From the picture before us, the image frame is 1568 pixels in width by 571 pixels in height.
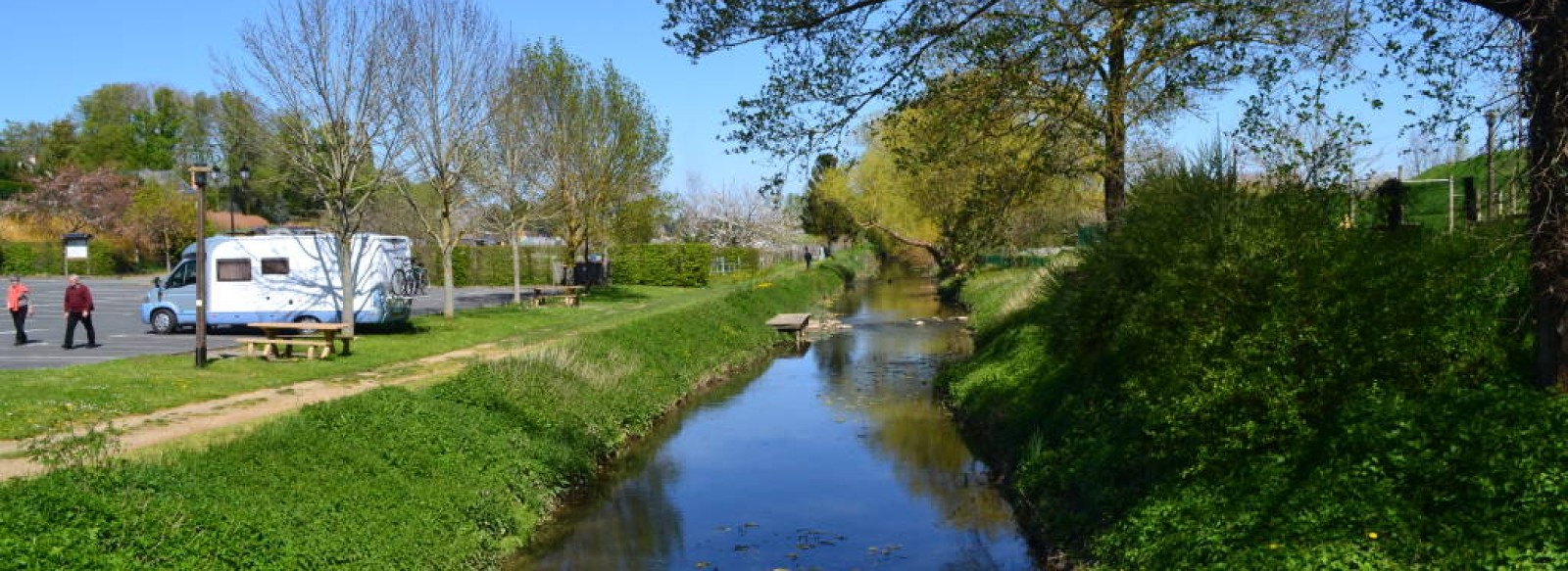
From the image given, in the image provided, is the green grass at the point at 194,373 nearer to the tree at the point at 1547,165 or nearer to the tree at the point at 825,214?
the tree at the point at 1547,165

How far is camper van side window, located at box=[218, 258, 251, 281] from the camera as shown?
2558 cm

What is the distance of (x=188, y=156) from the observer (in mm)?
92688

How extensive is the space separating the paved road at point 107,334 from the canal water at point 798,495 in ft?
33.9

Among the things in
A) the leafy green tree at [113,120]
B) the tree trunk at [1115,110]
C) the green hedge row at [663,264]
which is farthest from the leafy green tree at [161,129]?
the tree trunk at [1115,110]

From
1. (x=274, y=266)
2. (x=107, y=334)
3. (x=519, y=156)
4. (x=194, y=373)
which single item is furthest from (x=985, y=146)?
(x=519, y=156)

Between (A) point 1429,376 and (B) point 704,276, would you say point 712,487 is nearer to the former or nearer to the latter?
(A) point 1429,376

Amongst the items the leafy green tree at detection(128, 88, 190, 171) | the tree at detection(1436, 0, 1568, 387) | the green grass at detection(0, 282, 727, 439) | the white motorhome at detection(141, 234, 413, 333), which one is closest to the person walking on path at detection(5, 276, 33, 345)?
the white motorhome at detection(141, 234, 413, 333)

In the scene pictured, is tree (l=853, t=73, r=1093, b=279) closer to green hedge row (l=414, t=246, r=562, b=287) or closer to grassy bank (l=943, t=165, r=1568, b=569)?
grassy bank (l=943, t=165, r=1568, b=569)

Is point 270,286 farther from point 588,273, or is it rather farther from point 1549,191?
point 1549,191

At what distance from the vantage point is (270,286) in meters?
25.7

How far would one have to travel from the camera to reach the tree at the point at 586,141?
3856cm

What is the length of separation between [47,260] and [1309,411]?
6227cm

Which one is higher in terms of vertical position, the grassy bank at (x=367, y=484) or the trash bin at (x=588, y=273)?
the trash bin at (x=588, y=273)

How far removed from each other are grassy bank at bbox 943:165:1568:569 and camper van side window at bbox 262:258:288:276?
1929 cm
